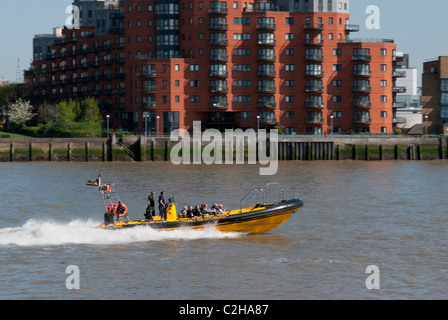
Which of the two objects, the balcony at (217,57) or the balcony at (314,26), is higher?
the balcony at (314,26)

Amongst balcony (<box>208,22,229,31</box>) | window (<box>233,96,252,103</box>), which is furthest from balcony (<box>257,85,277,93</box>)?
balcony (<box>208,22,229,31</box>)

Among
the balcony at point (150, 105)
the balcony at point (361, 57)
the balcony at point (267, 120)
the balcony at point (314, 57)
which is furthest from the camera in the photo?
the balcony at point (361, 57)

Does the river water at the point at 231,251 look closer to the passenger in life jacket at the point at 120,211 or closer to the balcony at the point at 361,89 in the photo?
the passenger in life jacket at the point at 120,211

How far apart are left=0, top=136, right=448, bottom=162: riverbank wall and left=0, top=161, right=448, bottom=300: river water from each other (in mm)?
47264

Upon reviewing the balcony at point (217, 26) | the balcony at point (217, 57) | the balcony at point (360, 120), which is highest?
the balcony at point (217, 26)

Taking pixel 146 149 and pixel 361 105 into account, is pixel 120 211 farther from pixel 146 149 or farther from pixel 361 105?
pixel 361 105

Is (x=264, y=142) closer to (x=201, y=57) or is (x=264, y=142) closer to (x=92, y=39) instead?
(x=201, y=57)

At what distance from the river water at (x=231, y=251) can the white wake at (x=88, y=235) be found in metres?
0.05

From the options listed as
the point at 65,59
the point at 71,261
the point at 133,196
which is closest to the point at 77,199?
the point at 133,196

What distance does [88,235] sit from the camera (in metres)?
40.9

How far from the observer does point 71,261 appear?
3575 cm

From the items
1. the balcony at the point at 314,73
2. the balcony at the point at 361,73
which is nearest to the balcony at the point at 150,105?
the balcony at the point at 314,73

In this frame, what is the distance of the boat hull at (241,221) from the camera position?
4066 cm
